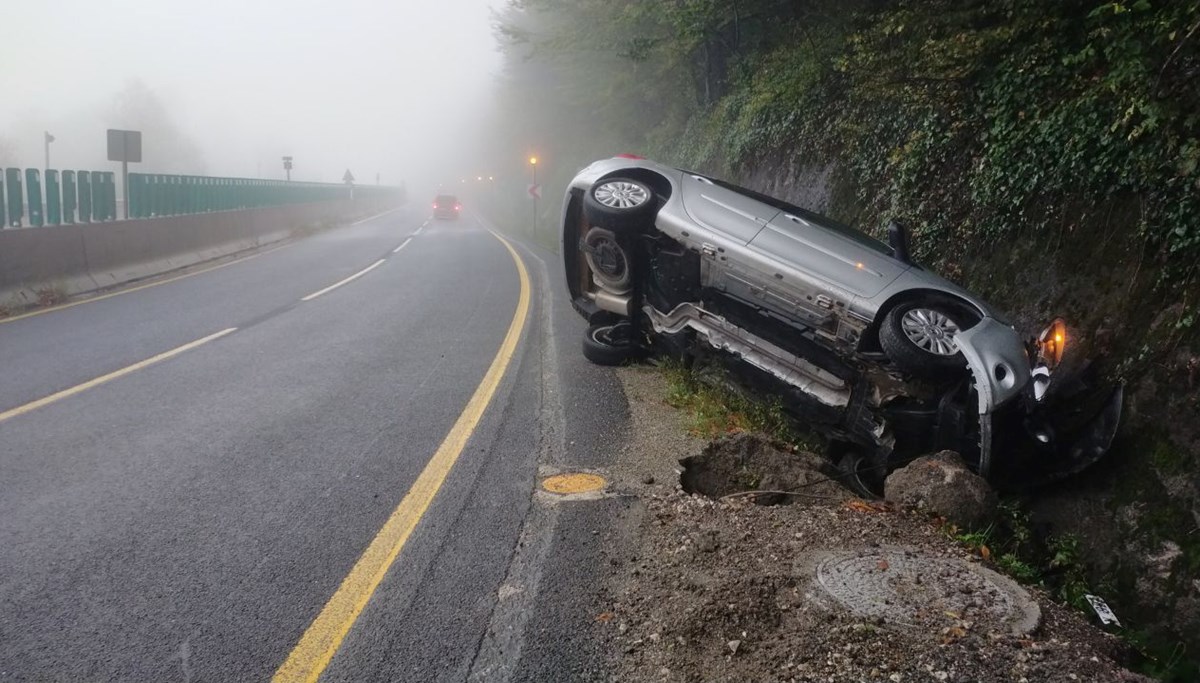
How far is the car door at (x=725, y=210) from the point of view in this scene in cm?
611

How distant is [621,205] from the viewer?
22.8 ft

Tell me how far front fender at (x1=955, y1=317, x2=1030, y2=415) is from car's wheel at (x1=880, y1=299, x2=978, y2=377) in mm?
108

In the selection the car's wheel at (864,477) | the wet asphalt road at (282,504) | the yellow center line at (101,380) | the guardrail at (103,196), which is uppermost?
the guardrail at (103,196)

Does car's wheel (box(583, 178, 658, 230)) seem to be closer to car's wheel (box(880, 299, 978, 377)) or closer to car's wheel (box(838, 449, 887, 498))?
car's wheel (box(880, 299, 978, 377))

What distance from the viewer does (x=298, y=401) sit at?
6.84 metres

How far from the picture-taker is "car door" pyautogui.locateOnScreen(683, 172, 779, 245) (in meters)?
6.11

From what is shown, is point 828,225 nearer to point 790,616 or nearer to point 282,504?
point 790,616

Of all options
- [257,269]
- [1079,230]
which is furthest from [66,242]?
[1079,230]

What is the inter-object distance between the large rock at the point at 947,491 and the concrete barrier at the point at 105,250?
40.2 feet

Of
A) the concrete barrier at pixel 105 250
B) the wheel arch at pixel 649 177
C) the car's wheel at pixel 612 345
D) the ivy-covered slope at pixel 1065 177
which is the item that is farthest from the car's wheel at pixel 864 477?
the concrete barrier at pixel 105 250

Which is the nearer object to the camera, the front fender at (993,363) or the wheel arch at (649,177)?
the front fender at (993,363)

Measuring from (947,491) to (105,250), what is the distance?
14629 millimetres

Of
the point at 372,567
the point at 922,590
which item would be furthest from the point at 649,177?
the point at 922,590

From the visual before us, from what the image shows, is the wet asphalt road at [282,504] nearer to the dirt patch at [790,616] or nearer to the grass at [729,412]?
the dirt patch at [790,616]
